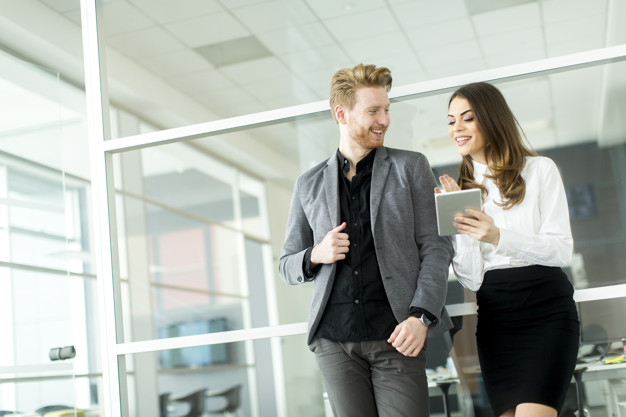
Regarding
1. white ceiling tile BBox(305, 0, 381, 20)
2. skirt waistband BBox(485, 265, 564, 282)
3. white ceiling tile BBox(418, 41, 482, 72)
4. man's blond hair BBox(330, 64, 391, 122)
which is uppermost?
white ceiling tile BBox(305, 0, 381, 20)

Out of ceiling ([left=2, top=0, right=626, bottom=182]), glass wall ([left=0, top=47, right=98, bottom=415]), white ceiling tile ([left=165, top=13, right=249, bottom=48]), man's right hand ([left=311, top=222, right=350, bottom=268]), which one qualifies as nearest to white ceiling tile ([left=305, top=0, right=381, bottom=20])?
ceiling ([left=2, top=0, right=626, bottom=182])

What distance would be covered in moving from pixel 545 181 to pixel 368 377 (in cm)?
83

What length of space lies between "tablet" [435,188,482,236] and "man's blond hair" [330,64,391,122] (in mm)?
489

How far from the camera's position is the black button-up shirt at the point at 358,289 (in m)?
2.06

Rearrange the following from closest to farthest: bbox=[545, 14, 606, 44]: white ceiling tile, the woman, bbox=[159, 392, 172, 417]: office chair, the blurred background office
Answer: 1. the woman
2. the blurred background office
3. bbox=[545, 14, 606, 44]: white ceiling tile
4. bbox=[159, 392, 172, 417]: office chair

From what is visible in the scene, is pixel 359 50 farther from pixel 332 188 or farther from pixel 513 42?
pixel 332 188

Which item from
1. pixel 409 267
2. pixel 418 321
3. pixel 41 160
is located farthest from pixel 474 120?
pixel 41 160

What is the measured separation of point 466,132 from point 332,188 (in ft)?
1.59

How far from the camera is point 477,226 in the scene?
1.99 m

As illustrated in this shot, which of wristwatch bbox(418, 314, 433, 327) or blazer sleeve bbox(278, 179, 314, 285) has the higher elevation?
blazer sleeve bbox(278, 179, 314, 285)

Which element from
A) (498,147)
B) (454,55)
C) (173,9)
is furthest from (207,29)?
(498,147)

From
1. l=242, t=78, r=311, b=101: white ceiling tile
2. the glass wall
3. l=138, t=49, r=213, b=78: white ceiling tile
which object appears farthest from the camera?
the glass wall

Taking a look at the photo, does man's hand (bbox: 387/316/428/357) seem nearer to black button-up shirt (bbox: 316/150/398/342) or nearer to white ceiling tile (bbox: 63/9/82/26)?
black button-up shirt (bbox: 316/150/398/342)

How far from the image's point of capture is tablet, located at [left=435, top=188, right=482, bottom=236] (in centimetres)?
192
